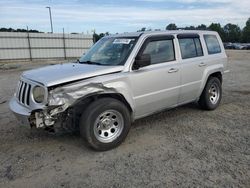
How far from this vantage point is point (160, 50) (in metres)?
5.22

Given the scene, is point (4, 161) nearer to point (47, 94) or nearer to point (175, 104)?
point (47, 94)

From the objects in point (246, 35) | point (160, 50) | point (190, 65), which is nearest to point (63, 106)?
point (160, 50)

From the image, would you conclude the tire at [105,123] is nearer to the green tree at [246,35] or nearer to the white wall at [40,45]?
the white wall at [40,45]

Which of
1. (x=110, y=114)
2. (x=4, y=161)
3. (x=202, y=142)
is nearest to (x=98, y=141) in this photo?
(x=110, y=114)

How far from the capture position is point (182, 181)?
11.2 feet

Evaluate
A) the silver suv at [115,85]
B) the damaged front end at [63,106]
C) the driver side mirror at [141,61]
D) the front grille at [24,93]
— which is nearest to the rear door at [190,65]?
the silver suv at [115,85]

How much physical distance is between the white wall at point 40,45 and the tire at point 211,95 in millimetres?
25872

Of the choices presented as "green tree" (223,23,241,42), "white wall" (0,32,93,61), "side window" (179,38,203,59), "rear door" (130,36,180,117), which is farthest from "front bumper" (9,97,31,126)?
"green tree" (223,23,241,42)

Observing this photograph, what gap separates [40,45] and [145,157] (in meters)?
28.3

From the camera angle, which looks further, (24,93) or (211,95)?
(211,95)

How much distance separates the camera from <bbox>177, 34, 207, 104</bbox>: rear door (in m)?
5.58

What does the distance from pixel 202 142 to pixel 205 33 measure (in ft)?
9.72

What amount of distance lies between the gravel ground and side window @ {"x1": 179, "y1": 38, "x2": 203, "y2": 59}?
1418mm

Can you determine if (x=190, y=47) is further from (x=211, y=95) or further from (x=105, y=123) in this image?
(x=105, y=123)
